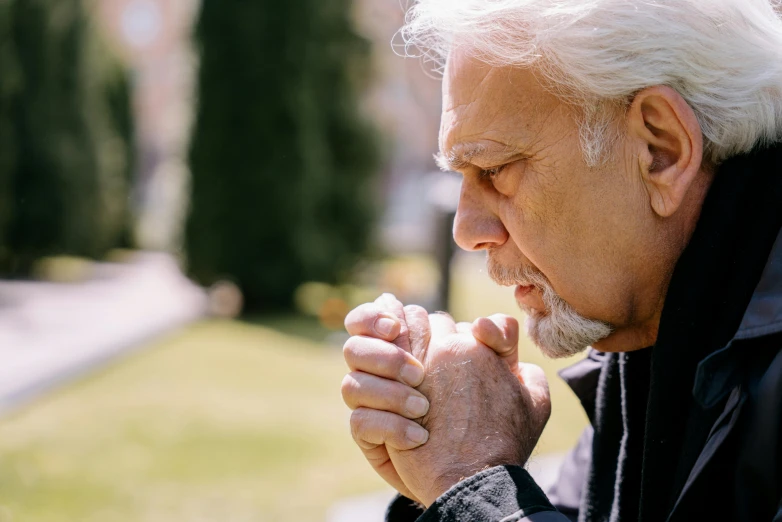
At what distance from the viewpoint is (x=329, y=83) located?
1191 centimetres

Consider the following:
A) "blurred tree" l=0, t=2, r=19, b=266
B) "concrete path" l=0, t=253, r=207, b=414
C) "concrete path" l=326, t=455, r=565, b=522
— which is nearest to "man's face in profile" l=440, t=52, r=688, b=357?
"concrete path" l=326, t=455, r=565, b=522

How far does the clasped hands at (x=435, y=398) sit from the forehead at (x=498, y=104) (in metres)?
0.39

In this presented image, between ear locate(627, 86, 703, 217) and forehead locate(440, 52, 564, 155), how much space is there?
0.16m

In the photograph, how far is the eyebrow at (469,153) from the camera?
64.8 inches

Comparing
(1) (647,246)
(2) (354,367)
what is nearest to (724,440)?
(1) (647,246)

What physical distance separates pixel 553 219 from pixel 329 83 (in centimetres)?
1068

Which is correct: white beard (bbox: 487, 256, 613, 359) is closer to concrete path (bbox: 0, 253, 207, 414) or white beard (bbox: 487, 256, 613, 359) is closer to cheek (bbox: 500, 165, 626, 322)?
cheek (bbox: 500, 165, 626, 322)

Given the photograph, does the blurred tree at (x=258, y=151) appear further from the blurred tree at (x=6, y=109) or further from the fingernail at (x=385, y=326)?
the fingernail at (x=385, y=326)

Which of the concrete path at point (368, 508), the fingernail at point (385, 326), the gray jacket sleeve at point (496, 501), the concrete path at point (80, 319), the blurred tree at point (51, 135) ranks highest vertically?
the blurred tree at point (51, 135)

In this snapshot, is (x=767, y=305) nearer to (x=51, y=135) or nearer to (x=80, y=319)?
(x=80, y=319)

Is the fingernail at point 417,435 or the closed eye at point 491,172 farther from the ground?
the closed eye at point 491,172

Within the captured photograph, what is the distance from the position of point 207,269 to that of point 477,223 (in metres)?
9.49

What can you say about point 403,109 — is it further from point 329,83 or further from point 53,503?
point 53,503

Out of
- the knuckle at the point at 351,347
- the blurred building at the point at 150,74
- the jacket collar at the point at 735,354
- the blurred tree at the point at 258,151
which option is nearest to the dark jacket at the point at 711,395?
the jacket collar at the point at 735,354
